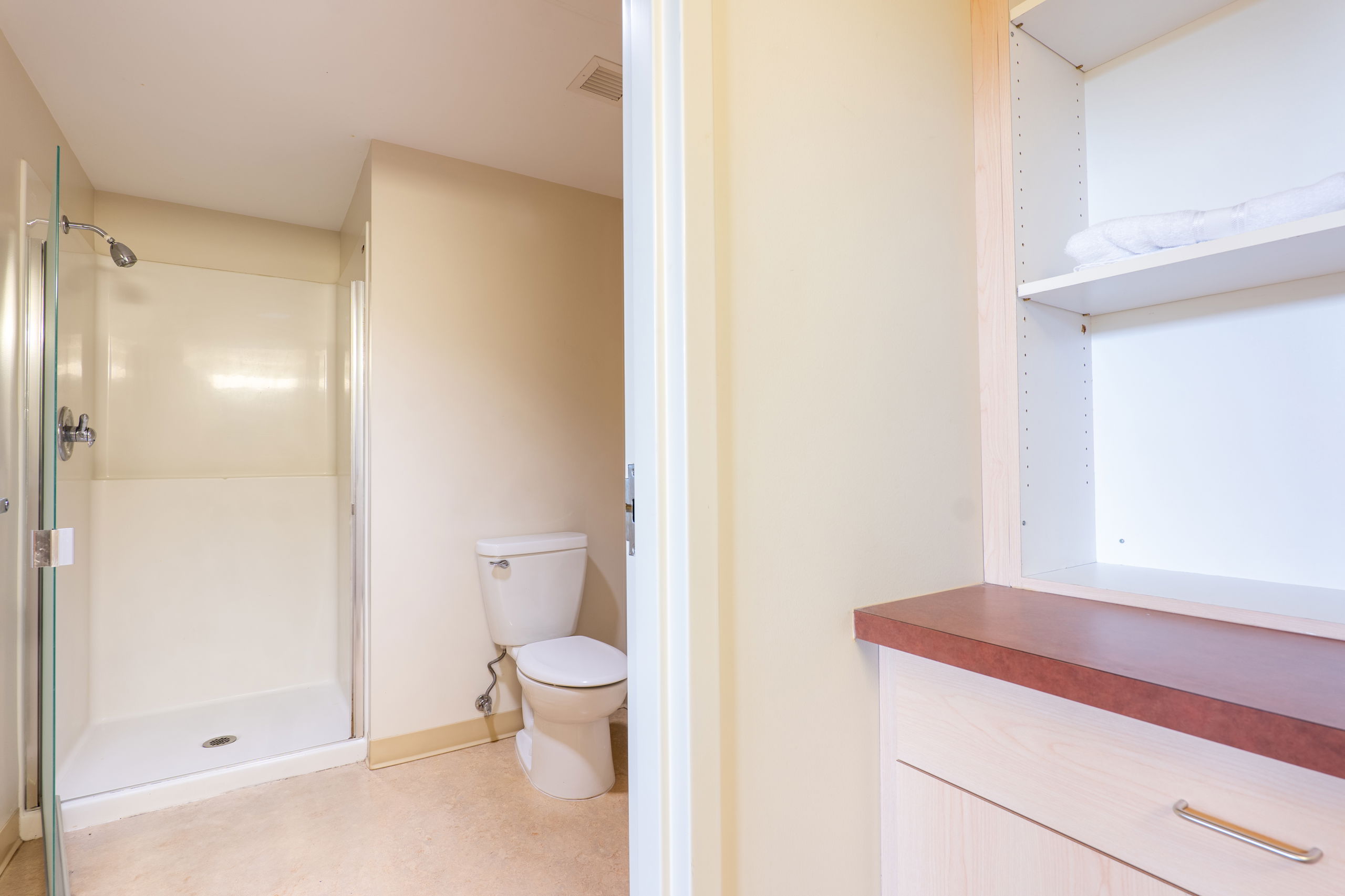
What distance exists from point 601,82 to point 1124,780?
2093 millimetres

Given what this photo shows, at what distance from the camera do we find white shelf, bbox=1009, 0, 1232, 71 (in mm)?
984

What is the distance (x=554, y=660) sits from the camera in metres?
2.02

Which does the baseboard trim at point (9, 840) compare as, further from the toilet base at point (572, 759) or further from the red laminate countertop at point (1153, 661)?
the red laminate countertop at point (1153, 661)

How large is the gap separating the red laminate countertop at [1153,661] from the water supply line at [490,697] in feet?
6.15

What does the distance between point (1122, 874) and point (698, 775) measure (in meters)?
0.45

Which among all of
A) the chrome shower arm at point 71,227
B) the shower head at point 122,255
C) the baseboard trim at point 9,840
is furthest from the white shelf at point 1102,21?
the baseboard trim at point 9,840

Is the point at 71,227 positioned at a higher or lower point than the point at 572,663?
higher

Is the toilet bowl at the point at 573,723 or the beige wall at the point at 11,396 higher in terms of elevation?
the beige wall at the point at 11,396

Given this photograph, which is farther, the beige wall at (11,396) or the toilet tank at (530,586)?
the toilet tank at (530,586)

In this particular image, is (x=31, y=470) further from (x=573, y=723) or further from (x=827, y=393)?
(x=827, y=393)

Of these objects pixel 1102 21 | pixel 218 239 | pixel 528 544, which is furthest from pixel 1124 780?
pixel 218 239

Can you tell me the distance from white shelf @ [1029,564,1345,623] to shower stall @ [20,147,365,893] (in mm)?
2228

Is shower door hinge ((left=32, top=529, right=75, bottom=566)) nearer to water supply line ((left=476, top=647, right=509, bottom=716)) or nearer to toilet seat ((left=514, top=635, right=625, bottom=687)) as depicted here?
toilet seat ((left=514, top=635, right=625, bottom=687))

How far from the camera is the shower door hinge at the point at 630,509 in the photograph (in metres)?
0.83
